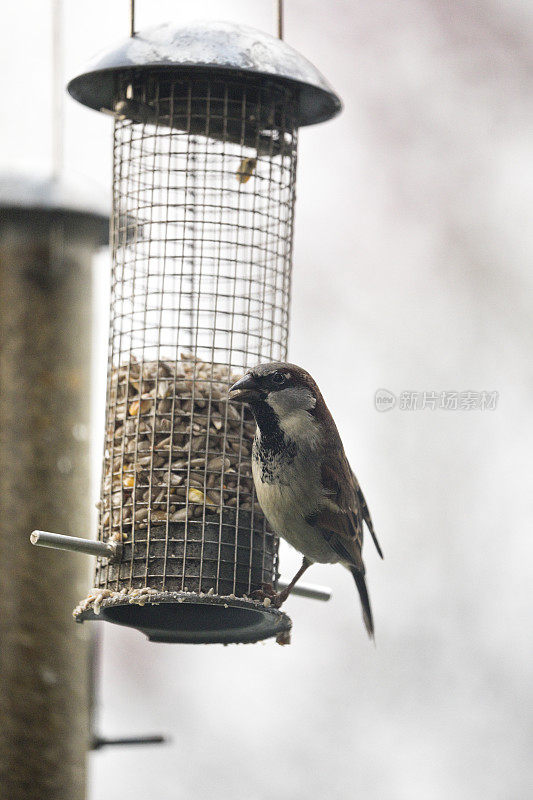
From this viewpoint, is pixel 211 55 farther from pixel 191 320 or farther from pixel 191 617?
pixel 191 617

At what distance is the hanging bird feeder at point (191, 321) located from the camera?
22.9 feet

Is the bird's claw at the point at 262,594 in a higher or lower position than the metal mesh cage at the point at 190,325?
lower

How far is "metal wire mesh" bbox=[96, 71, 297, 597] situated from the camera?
7.04 meters

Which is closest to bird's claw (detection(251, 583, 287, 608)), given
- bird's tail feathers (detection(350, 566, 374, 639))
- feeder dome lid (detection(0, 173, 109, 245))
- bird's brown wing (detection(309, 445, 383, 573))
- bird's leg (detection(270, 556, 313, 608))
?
bird's leg (detection(270, 556, 313, 608))

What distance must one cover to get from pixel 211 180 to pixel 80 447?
94.9 inches

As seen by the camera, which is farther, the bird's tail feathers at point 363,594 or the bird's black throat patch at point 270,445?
the bird's tail feathers at point 363,594

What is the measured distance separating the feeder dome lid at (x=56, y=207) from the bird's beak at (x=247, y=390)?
2.86 meters

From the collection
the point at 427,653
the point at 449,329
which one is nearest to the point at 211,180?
the point at 449,329

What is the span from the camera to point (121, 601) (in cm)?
666

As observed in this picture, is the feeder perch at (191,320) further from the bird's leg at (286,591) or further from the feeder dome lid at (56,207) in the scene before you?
the feeder dome lid at (56,207)

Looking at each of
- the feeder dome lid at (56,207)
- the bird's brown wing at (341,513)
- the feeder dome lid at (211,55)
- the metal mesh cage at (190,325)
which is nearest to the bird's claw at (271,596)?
the metal mesh cage at (190,325)

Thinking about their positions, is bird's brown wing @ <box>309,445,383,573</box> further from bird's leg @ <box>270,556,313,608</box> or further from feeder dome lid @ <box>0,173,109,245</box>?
feeder dome lid @ <box>0,173,109,245</box>

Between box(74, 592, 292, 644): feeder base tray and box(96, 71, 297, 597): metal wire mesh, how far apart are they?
122 mm

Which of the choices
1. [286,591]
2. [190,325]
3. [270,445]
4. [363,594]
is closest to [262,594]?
[286,591]
